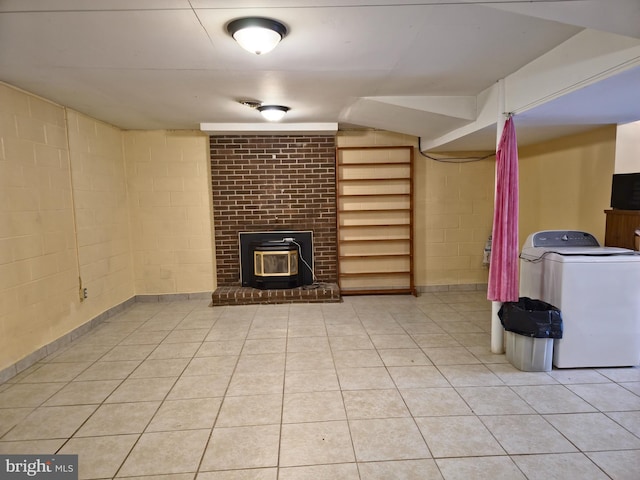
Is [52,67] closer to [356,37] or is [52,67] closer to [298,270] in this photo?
[356,37]

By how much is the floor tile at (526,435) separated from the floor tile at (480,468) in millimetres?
119

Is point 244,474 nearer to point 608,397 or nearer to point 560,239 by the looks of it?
point 608,397

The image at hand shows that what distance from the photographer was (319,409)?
234 centimetres

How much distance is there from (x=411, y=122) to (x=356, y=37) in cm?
202

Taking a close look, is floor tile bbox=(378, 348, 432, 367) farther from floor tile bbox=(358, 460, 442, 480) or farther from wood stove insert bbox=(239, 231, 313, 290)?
wood stove insert bbox=(239, 231, 313, 290)

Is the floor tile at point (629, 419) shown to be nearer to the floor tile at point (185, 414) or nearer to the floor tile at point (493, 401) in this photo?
the floor tile at point (493, 401)

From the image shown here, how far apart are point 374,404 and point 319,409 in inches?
14.3

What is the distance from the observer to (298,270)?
5008 mm

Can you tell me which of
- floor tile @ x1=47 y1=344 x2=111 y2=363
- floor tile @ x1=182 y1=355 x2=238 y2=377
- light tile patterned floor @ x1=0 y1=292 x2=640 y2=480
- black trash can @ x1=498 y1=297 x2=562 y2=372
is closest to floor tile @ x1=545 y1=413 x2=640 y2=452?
light tile patterned floor @ x1=0 y1=292 x2=640 y2=480

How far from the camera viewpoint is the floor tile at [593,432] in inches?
76.7

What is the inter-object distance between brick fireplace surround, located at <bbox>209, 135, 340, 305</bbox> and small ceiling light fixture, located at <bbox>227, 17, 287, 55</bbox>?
298cm

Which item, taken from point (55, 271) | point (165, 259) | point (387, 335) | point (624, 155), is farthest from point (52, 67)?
point (624, 155)

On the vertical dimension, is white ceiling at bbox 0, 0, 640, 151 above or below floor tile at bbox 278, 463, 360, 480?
above

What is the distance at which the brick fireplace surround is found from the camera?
5.01 m
